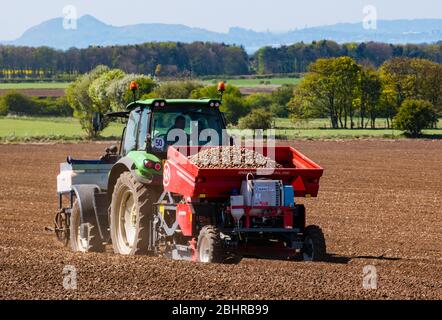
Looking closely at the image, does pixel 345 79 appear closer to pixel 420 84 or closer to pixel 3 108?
pixel 420 84

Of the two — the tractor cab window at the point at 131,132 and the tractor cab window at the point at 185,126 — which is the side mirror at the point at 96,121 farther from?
the tractor cab window at the point at 185,126

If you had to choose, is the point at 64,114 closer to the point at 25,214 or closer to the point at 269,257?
the point at 25,214

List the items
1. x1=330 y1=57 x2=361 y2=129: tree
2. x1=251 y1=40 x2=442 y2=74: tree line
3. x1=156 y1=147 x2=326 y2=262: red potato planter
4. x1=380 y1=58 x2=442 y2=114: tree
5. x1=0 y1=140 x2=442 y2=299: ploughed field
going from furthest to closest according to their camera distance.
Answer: x1=251 y1=40 x2=442 y2=74: tree line, x1=380 y1=58 x2=442 y2=114: tree, x1=330 y1=57 x2=361 y2=129: tree, x1=156 y1=147 x2=326 y2=262: red potato planter, x1=0 y1=140 x2=442 y2=299: ploughed field

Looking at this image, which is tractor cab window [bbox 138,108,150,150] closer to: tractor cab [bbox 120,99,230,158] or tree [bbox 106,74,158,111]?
tractor cab [bbox 120,99,230,158]

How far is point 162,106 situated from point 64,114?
76526mm

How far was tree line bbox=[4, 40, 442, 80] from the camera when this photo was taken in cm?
14075

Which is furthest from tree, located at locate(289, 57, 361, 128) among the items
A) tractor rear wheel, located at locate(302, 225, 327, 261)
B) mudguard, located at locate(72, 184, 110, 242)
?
tractor rear wheel, located at locate(302, 225, 327, 261)

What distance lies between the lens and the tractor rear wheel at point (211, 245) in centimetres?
1272

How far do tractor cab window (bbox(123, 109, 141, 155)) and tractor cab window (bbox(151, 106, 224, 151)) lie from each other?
49 cm

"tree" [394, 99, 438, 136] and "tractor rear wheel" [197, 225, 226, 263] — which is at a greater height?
"tractor rear wheel" [197, 225, 226, 263]

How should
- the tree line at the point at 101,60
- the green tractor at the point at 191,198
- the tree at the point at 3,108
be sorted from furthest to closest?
the tree line at the point at 101,60 < the tree at the point at 3,108 < the green tractor at the point at 191,198

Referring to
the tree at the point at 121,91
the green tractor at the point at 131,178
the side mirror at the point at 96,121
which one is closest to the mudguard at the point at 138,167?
the green tractor at the point at 131,178

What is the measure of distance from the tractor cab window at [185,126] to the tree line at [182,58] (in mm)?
107625
